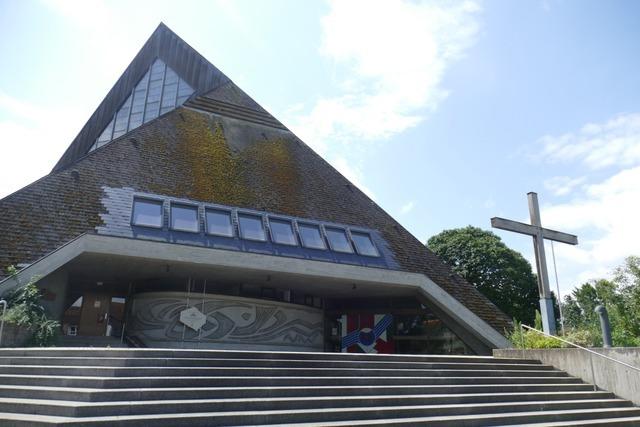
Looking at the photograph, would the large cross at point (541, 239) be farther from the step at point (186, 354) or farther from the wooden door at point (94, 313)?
the wooden door at point (94, 313)

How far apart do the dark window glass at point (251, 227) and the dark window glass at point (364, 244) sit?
3836 millimetres

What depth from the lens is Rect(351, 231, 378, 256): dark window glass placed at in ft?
58.6

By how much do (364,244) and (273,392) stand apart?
478 inches

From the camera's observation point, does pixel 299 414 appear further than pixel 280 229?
No

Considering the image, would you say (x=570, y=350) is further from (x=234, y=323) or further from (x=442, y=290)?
(x=234, y=323)

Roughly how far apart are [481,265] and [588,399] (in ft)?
99.9

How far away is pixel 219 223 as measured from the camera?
1576 centimetres

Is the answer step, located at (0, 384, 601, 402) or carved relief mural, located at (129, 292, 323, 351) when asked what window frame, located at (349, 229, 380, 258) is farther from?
step, located at (0, 384, 601, 402)

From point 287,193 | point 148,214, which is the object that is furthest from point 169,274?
point 287,193

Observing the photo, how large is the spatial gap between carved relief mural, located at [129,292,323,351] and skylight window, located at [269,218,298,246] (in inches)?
98.0

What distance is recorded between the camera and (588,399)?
29.2ft

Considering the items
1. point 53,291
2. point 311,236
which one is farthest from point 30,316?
point 311,236

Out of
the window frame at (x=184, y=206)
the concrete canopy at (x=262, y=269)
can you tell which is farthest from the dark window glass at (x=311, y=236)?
the window frame at (x=184, y=206)

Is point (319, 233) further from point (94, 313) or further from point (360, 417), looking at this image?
point (360, 417)
